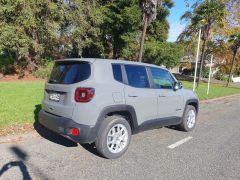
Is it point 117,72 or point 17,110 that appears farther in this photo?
point 17,110

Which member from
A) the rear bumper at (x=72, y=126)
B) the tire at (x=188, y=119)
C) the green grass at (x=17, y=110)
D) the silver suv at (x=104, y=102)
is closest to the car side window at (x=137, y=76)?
the silver suv at (x=104, y=102)

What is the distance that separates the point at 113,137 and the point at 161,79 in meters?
1.92

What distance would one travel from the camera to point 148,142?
5848 millimetres

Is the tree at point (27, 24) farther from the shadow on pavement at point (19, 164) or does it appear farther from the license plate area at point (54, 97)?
the shadow on pavement at point (19, 164)

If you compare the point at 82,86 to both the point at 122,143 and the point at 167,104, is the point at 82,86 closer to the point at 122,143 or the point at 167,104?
the point at 122,143

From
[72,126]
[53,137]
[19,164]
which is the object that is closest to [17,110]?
[53,137]

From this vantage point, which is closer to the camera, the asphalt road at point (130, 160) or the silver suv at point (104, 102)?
the asphalt road at point (130, 160)

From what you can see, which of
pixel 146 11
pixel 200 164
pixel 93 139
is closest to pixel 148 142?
pixel 200 164

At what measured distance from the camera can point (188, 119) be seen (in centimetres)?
701

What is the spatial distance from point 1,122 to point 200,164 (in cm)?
471

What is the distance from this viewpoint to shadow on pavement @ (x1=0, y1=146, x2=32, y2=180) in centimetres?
392

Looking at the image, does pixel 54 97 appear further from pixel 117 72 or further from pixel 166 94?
pixel 166 94

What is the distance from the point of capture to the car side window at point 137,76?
5057 mm

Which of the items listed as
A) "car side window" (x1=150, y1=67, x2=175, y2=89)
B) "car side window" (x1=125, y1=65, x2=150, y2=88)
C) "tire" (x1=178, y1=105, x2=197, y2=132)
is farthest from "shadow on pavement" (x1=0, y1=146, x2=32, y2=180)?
"tire" (x1=178, y1=105, x2=197, y2=132)
